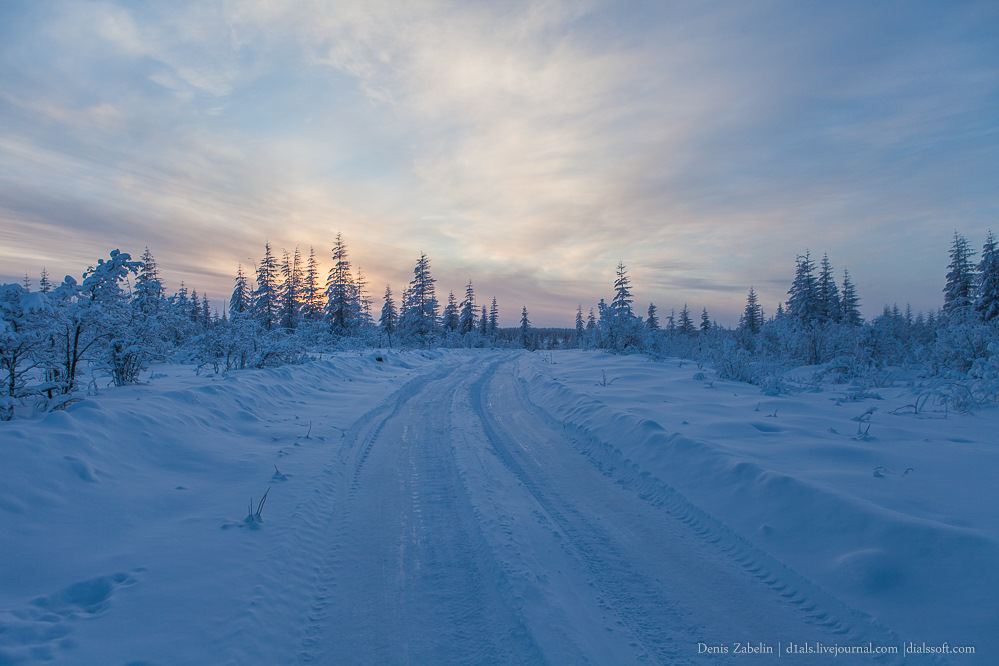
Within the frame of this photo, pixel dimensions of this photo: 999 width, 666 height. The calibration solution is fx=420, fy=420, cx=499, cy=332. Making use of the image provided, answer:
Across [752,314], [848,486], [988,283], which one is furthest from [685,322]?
[848,486]

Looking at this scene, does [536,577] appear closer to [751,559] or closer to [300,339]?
[751,559]

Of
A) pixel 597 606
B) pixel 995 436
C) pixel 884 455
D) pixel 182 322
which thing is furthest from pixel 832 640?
pixel 182 322

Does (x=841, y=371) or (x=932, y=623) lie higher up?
(x=841, y=371)

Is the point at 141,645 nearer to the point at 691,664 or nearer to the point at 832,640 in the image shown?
the point at 691,664

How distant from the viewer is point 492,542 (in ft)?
13.9

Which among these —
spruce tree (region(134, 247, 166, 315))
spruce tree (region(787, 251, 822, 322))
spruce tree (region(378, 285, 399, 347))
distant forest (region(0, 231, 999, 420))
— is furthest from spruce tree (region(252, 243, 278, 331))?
spruce tree (region(787, 251, 822, 322))

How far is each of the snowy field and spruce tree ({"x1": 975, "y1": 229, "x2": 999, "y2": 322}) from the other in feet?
83.7

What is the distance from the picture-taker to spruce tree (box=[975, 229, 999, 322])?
24.5 m

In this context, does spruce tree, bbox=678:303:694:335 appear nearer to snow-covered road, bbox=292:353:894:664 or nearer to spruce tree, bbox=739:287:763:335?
spruce tree, bbox=739:287:763:335

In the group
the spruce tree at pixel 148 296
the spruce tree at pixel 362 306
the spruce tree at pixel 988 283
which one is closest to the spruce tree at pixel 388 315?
the spruce tree at pixel 362 306

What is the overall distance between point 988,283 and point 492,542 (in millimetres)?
36336

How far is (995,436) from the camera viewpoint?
6508mm

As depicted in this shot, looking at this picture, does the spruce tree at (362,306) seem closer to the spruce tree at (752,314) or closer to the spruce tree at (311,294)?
the spruce tree at (311,294)

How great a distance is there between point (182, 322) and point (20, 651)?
9.45 m
